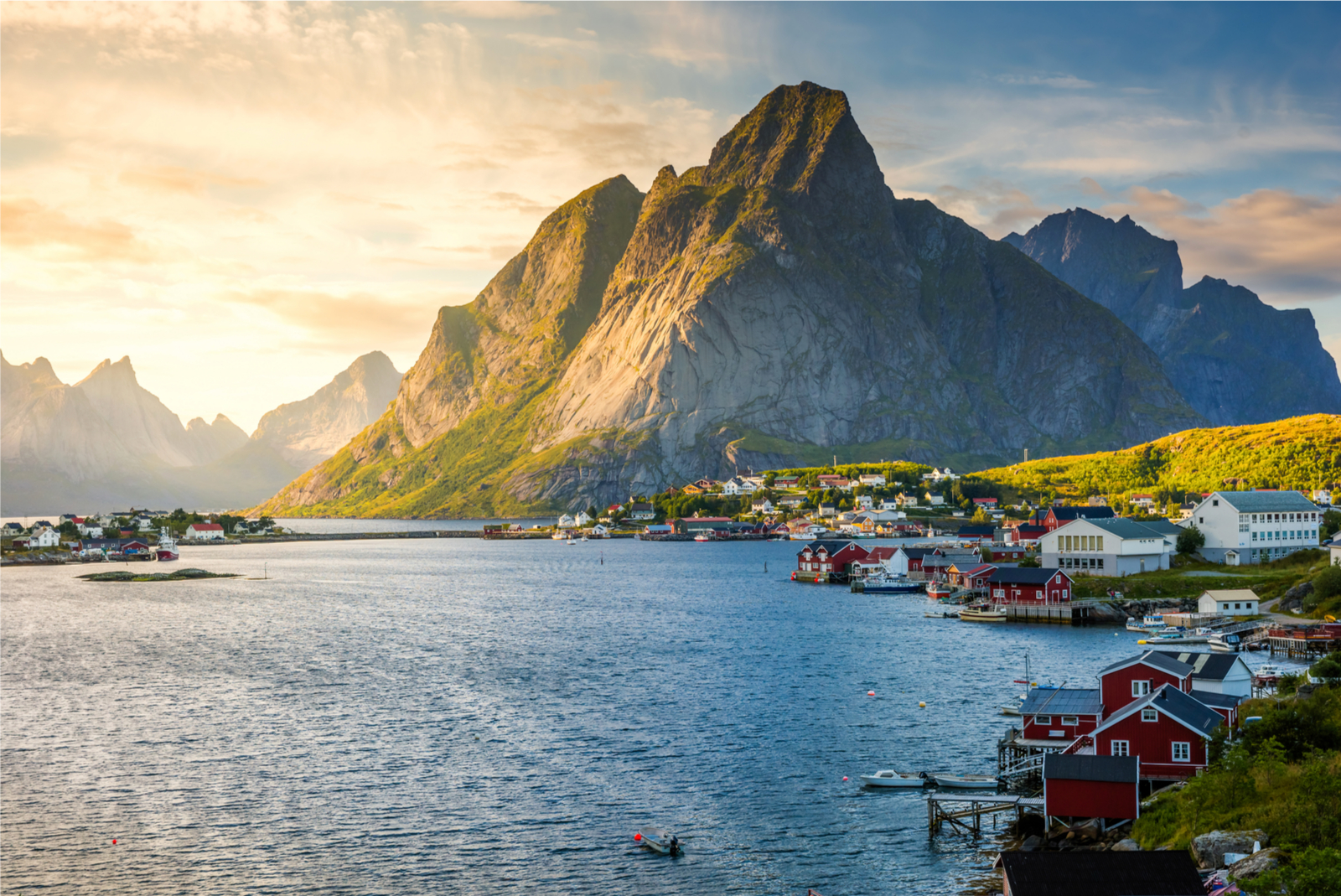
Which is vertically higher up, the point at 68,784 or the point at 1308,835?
the point at 1308,835

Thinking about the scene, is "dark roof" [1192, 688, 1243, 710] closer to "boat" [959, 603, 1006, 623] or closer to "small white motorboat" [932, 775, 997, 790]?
"small white motorboat" [932, 775, 997, 790]

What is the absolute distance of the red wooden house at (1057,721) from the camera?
4994 centimetres

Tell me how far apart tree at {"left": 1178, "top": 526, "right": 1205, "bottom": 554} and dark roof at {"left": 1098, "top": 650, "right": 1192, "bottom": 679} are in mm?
77314

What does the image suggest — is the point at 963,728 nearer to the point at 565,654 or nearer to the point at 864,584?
the point at 565,654

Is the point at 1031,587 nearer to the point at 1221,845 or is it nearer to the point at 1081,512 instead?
the point at 1081,512

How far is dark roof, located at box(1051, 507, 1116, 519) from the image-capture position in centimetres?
14375

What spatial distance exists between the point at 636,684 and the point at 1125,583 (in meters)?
61.2

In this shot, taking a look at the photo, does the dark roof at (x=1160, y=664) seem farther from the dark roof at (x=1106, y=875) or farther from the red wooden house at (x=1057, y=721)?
the dark roof at (x=1106, y=875)

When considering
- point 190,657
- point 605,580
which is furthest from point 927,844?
point 605,580

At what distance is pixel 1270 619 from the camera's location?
88.3 meters

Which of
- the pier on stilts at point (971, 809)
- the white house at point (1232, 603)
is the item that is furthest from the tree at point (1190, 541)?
the pier on stilts at point (971, 809)

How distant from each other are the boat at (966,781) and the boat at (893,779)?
0.63 metres

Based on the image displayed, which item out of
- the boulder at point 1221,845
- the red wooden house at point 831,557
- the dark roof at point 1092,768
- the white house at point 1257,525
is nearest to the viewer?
the boulder at point 1221,845

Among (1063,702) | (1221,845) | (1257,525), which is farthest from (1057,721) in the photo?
(1257,525)
